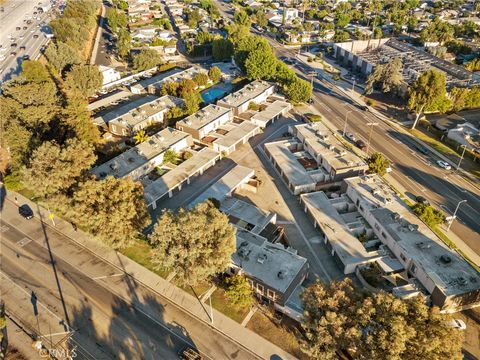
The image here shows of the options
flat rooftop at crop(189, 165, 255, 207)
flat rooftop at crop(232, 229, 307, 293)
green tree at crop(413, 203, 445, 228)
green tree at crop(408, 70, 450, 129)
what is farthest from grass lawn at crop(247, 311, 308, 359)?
green tree at crop(408, 70, 450, 129)

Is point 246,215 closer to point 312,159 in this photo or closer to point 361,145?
point 312,159

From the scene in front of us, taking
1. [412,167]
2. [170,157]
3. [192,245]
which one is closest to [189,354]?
[192,245]

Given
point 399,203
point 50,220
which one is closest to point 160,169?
point 50,220

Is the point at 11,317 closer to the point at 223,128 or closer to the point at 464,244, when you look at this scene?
the point at 223,128

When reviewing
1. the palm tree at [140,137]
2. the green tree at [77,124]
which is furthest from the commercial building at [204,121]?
the green tree at [77,124]

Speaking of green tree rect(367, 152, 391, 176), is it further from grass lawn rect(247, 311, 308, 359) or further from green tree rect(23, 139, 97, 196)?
green tree rect(23, 139, 97, 196)

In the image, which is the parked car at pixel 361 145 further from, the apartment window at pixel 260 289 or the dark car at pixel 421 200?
the apartment window at pixel 260 289
